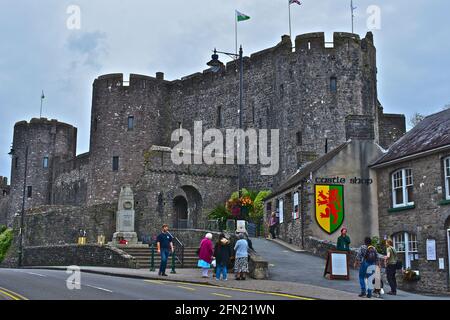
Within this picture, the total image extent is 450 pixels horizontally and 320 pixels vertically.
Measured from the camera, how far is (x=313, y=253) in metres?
27.5

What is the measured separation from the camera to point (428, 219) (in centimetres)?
2542

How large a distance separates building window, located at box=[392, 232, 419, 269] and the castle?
11209 millimetres

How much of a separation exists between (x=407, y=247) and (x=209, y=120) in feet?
96.4

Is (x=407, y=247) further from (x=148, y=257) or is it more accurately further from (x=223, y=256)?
(x=148, y=257)

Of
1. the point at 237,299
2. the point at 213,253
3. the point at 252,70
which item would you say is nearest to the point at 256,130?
the point at 252,70

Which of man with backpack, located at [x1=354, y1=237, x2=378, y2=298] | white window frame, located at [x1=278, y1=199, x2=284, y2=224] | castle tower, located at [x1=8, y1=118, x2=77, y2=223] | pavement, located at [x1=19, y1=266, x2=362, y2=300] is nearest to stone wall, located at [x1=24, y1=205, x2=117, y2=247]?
white window frame, located at [x1=278, y1=199, x2=284, y2=224]

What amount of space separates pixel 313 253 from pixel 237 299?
44.1 feet

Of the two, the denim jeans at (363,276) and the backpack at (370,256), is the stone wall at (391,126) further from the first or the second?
the denim jeans at (363,276)

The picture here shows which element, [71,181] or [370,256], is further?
[71,181]

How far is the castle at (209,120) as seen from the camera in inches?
1720

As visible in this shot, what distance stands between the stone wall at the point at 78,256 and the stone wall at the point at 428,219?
11062 mm

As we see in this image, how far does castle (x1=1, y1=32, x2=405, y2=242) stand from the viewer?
143ft

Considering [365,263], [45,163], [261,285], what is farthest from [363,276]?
[45,163]

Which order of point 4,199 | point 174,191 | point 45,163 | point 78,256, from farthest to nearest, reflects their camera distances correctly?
point 4,199
point 45,163
point 174,191
point 78,256
